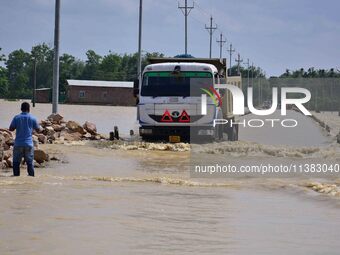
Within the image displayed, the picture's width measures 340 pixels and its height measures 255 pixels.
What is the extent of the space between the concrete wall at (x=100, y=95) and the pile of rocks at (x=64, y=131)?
71281 mm

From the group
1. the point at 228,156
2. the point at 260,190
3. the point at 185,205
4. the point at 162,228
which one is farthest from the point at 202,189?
the point at 228,156

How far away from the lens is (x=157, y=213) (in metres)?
11.2

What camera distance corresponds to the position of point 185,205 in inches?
481

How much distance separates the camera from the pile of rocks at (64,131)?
87.0ft

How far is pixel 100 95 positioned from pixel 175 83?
7786 cm

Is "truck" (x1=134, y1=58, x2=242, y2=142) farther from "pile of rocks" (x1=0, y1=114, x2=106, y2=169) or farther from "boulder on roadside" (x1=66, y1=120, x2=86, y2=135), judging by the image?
"boulder on roadside" (x1=66, y1=120, x2=86, y2=135)

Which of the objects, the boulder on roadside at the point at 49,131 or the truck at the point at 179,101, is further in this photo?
the boulder on roadside at the point at 49,131

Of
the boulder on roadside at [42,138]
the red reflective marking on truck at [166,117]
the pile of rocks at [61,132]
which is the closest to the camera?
the red reflective marking on truck at [166,117]

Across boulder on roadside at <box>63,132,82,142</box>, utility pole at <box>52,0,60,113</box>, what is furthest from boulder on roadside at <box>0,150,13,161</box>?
utility pole at <box>52,0,60,113</box>

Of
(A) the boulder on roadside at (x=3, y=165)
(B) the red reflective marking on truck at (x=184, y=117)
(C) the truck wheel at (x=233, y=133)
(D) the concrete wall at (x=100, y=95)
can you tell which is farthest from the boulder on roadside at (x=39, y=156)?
(D) the concrete wall at (x=100, y=95)

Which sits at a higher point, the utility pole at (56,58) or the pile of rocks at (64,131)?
the utility pole at (56,58)

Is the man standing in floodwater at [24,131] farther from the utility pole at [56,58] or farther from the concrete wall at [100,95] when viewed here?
the concrete wall at [100,95]

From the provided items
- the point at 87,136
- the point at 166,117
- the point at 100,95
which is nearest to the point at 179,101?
the point at 166,117

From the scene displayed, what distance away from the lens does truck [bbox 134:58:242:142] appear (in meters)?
24.2
